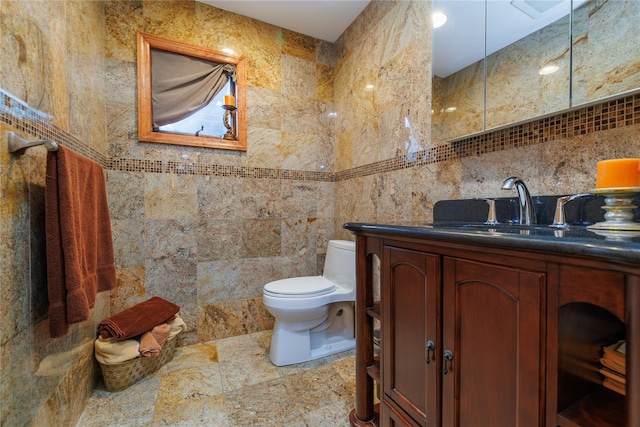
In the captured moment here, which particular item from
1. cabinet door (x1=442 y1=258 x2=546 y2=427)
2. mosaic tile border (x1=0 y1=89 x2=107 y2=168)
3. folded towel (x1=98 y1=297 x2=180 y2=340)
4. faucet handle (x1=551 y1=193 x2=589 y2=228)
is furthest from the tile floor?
mosaic tile border (x1=0 y1=89 x2=107 y2=168)

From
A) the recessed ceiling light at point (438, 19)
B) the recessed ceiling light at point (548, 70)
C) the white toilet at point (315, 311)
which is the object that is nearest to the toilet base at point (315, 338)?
the white toilet at point (315, 311)

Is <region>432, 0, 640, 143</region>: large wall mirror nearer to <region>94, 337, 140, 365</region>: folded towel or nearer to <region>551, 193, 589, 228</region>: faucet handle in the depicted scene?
<region>551, 193, 589, 228</region>: faucet handle

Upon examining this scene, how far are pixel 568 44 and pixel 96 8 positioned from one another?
8.01 feet

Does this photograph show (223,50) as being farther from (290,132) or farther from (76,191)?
(76,191)

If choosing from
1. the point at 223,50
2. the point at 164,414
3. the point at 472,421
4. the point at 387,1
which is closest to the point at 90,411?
the point at 164,414

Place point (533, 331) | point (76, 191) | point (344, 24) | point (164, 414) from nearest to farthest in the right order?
point (533, 331) → point (76, 191) → point (164, 414) → point (344, 24)

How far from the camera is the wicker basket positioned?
4.82 feet

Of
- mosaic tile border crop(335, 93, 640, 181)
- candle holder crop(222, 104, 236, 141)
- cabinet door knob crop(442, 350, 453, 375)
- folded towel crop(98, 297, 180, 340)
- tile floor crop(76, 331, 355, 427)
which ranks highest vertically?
candle holder crop(222, 104, 236, 141)

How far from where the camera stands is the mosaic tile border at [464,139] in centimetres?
85

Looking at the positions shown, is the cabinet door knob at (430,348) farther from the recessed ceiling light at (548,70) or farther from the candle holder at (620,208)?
the recessed ceiling light at (548,70)

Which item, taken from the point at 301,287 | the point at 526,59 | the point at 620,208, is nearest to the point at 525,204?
the point at 620,208

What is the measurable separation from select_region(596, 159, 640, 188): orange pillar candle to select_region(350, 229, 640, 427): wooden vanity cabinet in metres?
0.34

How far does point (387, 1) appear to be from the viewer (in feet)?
5.97

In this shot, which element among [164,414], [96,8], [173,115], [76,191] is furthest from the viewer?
[173,115]
